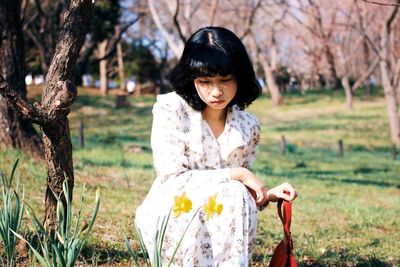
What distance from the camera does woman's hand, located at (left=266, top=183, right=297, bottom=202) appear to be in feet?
7.72

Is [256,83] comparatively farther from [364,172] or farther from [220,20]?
[220,20]

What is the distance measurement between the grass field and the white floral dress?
50cm

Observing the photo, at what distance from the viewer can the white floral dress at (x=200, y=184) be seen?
226cm

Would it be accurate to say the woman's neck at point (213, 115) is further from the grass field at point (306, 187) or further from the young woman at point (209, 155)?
the grass field at point (306, 187)

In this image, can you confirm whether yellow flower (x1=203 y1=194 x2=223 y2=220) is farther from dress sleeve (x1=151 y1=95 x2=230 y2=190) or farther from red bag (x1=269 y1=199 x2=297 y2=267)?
red bag (x1=269 y1=199 x2=297 y2=267)

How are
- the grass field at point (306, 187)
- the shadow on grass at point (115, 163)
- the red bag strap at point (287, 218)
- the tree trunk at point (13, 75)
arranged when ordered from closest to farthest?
the red bag strap at point (287, 218), the grass field at point (306, 187), the tree trunk at point (13, 75), the shadow on grass at point (115, 163)

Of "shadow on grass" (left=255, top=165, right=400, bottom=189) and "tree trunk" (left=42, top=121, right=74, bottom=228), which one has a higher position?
"tree trunk" (left=42, top=121, right=74, bottom=228)

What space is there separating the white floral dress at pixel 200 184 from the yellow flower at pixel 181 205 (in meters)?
0.02

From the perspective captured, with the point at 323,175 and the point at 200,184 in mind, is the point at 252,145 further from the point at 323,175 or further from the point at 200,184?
the point at 323,175

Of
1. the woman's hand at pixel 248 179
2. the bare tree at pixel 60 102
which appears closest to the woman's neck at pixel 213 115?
the woman's hand at pixel 248 179

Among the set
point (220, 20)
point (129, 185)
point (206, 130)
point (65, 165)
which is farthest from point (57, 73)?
point (220, 20)

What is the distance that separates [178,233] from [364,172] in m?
10.00

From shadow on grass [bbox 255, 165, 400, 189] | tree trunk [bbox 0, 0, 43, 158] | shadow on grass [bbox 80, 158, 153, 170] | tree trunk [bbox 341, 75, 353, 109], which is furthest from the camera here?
tree trunk [bbox 341, 75, 353, 109]

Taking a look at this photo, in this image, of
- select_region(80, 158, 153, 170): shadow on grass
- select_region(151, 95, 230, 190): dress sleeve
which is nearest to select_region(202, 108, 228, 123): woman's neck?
select_region(151, 95, 230, 190): dress sleeve
